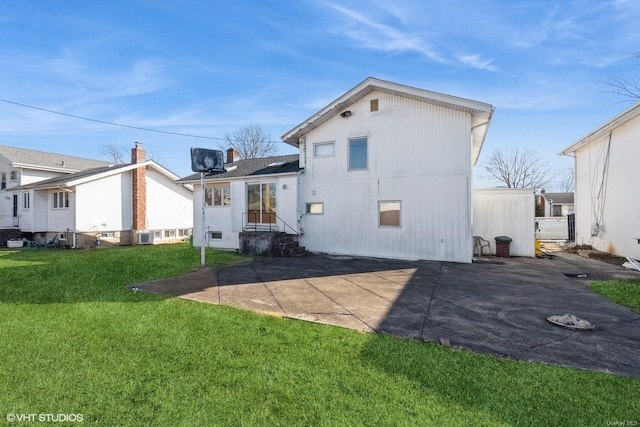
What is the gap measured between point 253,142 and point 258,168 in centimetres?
2477

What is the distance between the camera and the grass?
5.96m

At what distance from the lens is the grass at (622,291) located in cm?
596

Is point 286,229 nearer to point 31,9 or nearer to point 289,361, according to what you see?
point 289,361

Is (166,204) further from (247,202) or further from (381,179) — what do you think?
(381,179)

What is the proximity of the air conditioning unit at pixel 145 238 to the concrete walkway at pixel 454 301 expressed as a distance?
1320 cm

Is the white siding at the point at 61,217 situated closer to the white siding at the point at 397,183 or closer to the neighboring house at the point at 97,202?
the neighboring house at the point at 97,202

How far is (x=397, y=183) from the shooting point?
41.1 feet

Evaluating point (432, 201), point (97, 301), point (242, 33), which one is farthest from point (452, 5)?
point (97, 301)

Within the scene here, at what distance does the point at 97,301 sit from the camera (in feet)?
20.0

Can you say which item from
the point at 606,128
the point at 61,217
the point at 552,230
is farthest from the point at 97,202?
the point at 552,230

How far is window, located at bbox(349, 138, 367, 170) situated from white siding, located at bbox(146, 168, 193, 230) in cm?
1486

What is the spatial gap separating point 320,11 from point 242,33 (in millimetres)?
4300

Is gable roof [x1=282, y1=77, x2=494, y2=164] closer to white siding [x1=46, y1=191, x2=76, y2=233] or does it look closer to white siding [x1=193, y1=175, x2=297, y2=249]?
white siding [x1=193, y1=175, x2=297, y2=249]

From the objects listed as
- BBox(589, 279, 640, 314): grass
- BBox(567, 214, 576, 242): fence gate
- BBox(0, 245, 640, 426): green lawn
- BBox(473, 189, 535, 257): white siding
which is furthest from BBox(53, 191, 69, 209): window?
BBox(567, 214, 576, 242): fence gate
